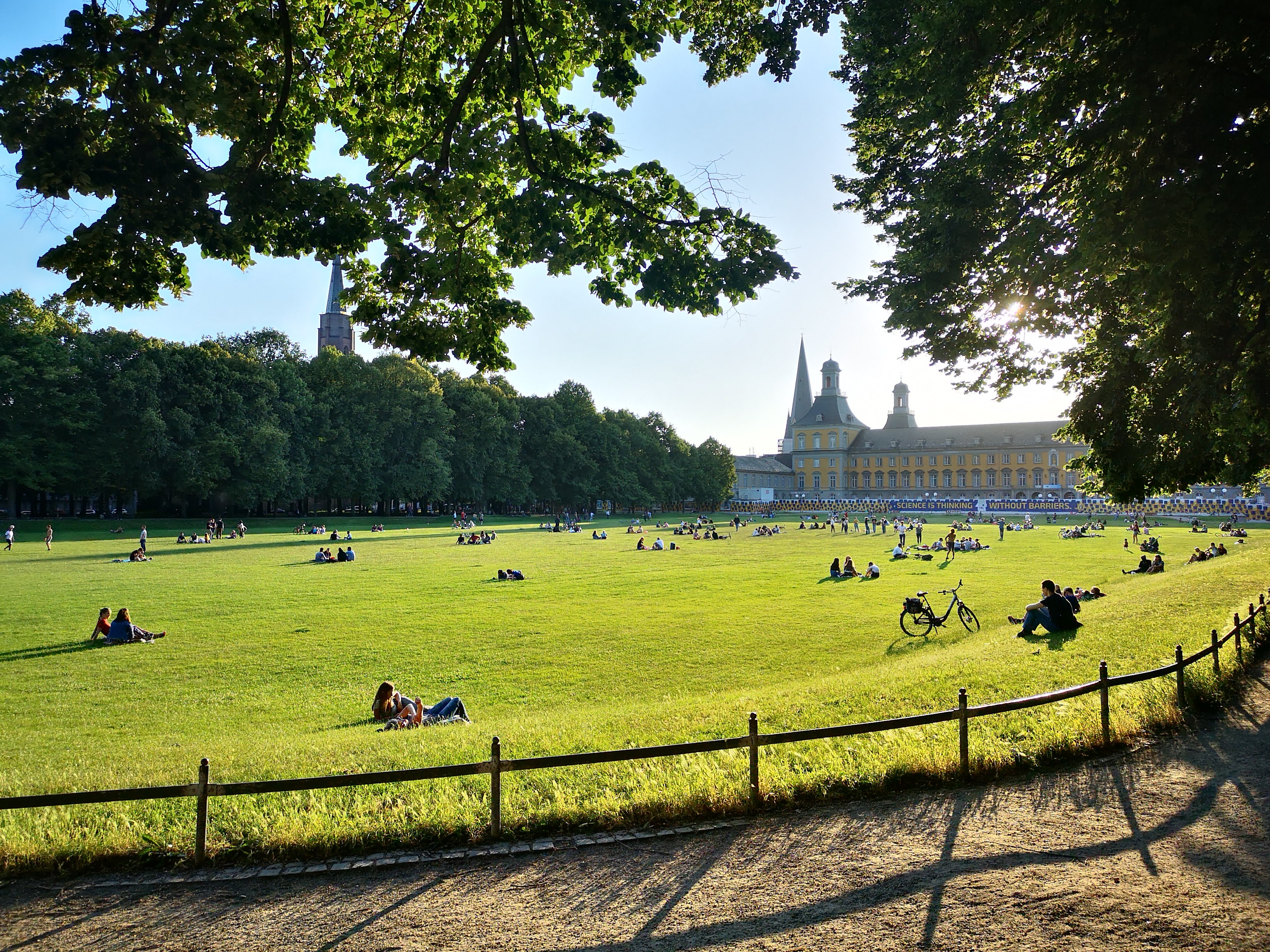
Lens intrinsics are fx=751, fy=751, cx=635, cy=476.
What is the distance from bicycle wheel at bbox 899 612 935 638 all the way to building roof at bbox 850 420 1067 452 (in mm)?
124282

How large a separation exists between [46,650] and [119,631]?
1.19 meters

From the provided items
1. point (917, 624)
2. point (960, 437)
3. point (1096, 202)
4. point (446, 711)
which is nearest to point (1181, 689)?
point (1096, 202)

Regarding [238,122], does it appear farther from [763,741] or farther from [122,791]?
[763,741]

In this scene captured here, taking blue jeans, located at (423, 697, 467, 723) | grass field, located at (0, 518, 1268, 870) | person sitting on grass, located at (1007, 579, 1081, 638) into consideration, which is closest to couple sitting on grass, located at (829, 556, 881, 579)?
grass field, located at (0, 518, 1268, 870)

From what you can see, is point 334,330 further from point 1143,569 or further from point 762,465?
point 1143,569

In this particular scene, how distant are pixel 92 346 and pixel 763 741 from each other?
204 feet

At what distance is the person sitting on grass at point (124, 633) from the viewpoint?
49.8ft

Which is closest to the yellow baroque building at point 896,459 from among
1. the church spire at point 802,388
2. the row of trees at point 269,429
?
the church spire at point 802,388

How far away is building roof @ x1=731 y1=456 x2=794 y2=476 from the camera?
143m

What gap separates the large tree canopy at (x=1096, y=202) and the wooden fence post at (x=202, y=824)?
962 cm

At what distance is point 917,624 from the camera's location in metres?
17.0

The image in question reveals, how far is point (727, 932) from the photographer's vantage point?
4492 mm

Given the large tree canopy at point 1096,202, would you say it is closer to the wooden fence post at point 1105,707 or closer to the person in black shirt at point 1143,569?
the wooden fence post at point 1105,707

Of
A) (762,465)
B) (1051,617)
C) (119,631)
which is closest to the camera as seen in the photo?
(1051,617)
